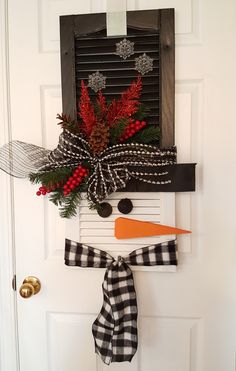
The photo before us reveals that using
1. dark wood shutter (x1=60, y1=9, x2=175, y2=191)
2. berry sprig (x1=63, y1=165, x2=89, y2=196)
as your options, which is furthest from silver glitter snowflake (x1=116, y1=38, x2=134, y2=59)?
berry sprig (x1=63, y1=165, x2=89, y2=196)

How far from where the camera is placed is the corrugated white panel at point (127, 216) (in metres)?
0.74

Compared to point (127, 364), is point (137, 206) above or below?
above

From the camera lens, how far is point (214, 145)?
0.75 metres

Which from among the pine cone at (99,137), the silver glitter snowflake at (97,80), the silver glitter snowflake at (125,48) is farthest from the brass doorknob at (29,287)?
the silver glitter snowflake at (125,48)

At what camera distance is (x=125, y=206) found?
0.74 meters

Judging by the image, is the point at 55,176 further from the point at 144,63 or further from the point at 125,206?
the point at 144,63

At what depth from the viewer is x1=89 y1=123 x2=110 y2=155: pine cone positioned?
67cm

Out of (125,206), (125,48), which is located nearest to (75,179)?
(125,206)

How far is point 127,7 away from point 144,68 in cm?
19

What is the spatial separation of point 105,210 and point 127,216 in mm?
67

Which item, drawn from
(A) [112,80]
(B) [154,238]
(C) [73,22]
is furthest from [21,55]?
(B) [154,238]

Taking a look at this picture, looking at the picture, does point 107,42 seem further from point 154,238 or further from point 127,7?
point 154,238

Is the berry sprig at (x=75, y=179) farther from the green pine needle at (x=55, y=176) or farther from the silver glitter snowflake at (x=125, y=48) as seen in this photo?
the silver glitter snowflake at (x=125, y=48)

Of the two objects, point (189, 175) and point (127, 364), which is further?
point (127, 364)
